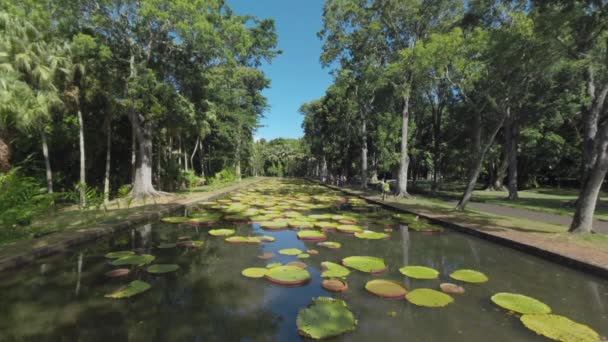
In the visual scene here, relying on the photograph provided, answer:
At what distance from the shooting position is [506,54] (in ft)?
28.9

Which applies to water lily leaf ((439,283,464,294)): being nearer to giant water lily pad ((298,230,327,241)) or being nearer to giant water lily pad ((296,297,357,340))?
giant water lily pad ((296,297,357,340))

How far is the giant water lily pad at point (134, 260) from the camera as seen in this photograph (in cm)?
517

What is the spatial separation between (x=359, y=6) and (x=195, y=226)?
616 inches

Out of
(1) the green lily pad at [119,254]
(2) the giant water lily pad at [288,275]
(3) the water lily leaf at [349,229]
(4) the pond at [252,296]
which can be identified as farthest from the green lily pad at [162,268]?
(3) the water lily leaf at [349,229]

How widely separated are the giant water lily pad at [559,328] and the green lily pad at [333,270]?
2.41m

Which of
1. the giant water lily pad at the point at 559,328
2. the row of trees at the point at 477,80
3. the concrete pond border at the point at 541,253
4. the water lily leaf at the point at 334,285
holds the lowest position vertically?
the water lily leaf at the point at 334,285

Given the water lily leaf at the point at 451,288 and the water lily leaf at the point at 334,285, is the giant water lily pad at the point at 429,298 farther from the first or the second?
the water lily leaf at the point at 334,285

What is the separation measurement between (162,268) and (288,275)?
2276 mm

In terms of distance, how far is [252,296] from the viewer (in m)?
4.02

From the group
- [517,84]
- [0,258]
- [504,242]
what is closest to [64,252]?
[0,258]

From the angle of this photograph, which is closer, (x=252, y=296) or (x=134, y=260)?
(x=252, y=296)

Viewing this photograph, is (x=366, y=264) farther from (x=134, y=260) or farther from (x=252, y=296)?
(x=134, y=260)

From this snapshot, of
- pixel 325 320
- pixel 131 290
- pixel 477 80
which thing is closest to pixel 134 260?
pixel 131 290

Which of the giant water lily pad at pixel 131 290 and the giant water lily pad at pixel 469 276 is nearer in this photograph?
the giant water lily pad at pixel 131 290
